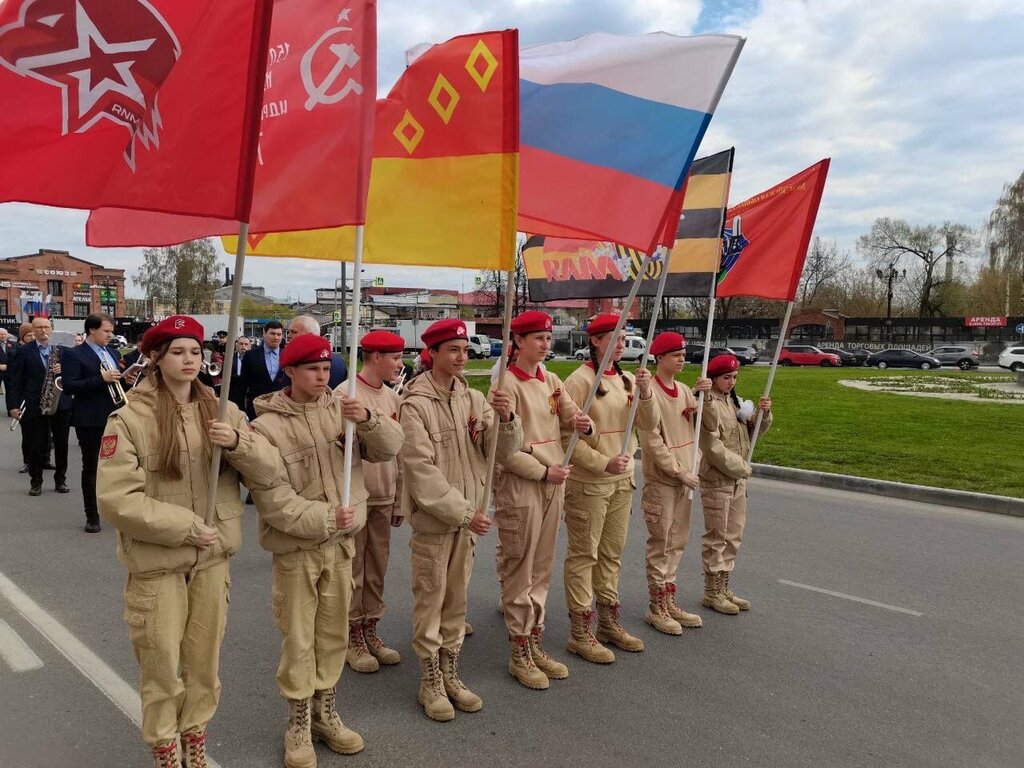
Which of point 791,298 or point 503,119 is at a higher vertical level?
point 503,119

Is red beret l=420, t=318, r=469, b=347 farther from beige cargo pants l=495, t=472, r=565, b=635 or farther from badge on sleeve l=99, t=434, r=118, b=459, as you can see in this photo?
badge on sleeve l=99, t=434, r=118, b=459

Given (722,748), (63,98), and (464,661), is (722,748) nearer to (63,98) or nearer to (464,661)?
(464,661)

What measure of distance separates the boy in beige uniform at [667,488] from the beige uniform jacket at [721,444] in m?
0.17

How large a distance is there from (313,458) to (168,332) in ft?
2.63

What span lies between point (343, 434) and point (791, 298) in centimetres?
345

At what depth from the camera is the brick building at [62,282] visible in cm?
7450

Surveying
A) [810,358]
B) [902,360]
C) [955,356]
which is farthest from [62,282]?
[955,356]

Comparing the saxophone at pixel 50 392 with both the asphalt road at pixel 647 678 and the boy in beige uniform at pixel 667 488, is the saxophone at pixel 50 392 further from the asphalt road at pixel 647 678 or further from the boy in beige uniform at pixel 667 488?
the boy in beige uniform at pixel 667 488

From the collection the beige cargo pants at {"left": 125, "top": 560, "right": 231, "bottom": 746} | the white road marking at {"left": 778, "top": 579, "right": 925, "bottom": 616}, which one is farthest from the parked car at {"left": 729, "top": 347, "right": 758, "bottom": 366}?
the beige cargo pants at {"left": 125, "top": 560, "right": 231, "bottom": 746}

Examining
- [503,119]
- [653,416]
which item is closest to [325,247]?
[503,119]

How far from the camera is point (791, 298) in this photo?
5.24 metres

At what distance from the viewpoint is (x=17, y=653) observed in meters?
4.17

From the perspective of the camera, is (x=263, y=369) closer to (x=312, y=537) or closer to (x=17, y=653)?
(x=17, y=653)

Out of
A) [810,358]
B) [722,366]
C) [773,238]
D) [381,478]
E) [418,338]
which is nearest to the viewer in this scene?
[381,478]
